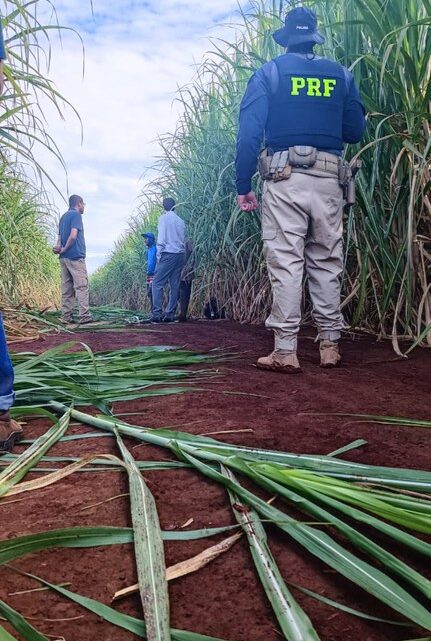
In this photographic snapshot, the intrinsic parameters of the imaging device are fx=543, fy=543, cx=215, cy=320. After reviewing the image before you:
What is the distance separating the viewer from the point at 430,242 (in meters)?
2.63

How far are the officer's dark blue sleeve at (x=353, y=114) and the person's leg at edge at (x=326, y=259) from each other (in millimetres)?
295

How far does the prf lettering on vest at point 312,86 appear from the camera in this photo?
8.07 feet

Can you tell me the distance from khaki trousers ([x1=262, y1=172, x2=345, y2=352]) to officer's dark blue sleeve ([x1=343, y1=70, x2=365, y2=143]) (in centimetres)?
29

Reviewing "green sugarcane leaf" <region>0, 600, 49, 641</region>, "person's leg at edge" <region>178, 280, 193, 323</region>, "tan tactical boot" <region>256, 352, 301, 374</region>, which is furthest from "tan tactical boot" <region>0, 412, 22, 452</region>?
"person's leg at edge" <region>178, 280, 193, 323</region>

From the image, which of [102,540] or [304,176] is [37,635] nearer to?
[102,540]

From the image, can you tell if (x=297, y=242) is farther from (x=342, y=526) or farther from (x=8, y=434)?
(x=342, y=526)

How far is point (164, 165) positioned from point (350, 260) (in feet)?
13.8

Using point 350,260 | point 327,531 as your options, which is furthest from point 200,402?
point 350,260

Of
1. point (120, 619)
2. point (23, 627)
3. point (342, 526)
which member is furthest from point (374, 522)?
point (23, 627)

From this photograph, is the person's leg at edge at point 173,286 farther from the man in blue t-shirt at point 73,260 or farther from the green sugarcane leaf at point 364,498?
the green sugarcane leaf at point 364,498

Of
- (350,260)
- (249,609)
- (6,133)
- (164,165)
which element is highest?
(164,165)

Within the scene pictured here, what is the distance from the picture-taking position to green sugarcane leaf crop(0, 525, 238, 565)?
0.70m

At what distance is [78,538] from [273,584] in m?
0.29

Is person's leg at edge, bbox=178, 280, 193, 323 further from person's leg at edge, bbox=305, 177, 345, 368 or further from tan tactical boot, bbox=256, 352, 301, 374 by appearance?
tan tactical boot, bbox=256, 352, 301, 374
